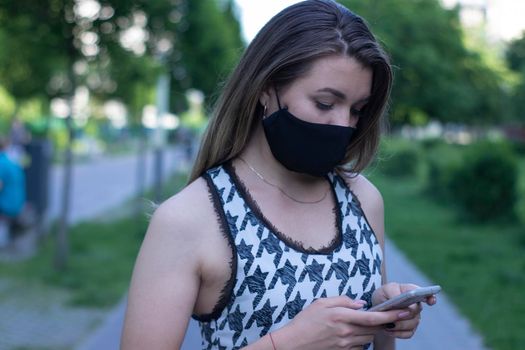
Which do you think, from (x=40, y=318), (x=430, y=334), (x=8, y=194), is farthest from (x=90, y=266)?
(x=430, y=334)

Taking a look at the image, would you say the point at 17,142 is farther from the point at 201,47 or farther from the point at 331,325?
the point at 331,325

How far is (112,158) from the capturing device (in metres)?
42.1

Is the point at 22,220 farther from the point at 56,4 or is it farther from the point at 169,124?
the point at 169,124

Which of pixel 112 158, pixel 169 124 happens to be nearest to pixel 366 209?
pixel 112 158

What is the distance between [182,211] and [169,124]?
68881mm

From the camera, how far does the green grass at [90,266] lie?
7875 mm

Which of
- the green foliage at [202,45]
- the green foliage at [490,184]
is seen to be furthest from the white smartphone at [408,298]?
the green foliage at [202,45]

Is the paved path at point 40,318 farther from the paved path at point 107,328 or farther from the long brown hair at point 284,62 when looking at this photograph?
the long brown hair at point 284,62

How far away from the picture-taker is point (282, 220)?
185cm

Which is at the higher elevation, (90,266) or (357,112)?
(357,112)

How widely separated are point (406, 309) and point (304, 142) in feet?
1.41

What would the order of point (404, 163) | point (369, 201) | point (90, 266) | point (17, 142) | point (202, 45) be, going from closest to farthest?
point (369, 201)
point (90, 266)
point (17, 142)
point (202, 45)
point (404, 163)

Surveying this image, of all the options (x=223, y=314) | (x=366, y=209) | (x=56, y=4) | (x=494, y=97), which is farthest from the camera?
(x=494, y=97)

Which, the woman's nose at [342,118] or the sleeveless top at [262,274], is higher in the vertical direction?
the woman's nose at [342,118]
